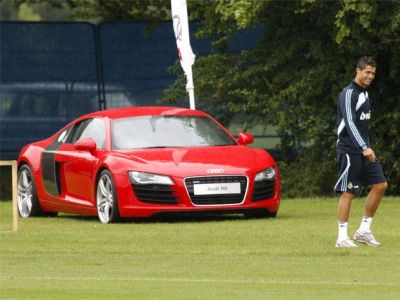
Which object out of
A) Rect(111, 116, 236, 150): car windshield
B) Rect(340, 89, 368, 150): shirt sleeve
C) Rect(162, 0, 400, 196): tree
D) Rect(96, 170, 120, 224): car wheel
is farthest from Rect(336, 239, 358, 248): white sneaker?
Rect(162, 0, 400, 196): tree

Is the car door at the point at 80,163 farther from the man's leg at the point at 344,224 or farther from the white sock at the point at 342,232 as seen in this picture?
the white sock at the point at 342,232

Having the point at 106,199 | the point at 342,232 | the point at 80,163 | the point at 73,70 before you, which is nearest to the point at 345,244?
the point at 342,232

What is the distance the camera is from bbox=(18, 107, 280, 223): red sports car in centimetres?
1839

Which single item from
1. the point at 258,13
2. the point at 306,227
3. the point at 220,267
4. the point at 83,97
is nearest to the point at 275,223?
the point at 306,227

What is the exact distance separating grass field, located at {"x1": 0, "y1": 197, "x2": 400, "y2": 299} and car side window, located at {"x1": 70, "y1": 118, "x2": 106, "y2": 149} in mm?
1027

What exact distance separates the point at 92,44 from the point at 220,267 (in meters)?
14.4

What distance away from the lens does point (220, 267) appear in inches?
522

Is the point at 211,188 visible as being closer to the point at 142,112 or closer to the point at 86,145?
the point at 86,145

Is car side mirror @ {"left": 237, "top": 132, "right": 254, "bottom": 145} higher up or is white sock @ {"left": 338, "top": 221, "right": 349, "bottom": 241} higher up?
car side mirror @ {"left": 237, "top": 132, "right": 254, "bottom": 145}

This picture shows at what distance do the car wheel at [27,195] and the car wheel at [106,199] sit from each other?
1.90 metres

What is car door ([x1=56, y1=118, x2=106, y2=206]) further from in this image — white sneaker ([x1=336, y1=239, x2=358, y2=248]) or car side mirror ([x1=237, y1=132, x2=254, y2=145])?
white sneaker ([x1=336, y1=239, x2=358, y2=248])

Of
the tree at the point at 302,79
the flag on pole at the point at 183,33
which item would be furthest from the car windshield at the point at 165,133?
the tree at the point at 302,79

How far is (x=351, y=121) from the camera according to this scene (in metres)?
15.1

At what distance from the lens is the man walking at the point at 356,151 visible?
49.5 ft
